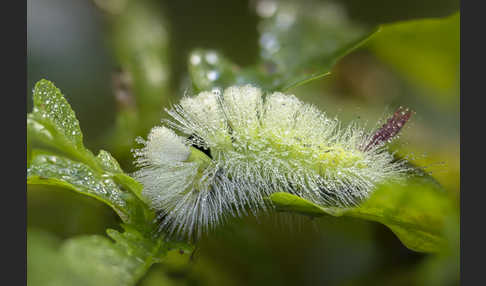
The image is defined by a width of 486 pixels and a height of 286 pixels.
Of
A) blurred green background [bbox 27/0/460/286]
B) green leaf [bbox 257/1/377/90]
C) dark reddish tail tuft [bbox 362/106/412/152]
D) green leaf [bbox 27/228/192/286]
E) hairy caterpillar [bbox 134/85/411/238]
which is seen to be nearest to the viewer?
green leaf [bbox 27/228/192/286]

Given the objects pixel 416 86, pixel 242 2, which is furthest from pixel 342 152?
pixel 242 2

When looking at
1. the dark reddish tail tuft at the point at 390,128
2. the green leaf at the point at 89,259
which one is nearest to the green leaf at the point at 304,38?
the dark reddish tail tuft at the point at 390,128

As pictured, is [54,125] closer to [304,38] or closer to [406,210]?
[406,210]

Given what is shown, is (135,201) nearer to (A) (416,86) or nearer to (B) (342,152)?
(B) (342,152)

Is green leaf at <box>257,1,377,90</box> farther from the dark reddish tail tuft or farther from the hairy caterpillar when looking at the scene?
the dark reddish tail tuft

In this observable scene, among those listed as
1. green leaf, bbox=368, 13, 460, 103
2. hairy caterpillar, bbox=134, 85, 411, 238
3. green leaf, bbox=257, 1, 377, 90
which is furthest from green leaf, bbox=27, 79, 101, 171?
green leaf, bbox=368, 13, 460, 103

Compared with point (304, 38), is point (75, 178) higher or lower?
lower

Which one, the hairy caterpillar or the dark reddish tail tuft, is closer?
the hairy caterpillar

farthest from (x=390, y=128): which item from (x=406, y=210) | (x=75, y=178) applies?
(x=75, y=178)
